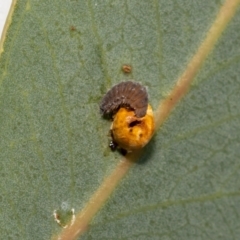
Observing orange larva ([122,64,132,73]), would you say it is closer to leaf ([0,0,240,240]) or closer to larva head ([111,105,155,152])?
leaf ([0,0,240,240])

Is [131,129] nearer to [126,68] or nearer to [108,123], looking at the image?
Answer: [108,123]

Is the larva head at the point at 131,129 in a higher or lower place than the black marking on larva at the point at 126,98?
lower

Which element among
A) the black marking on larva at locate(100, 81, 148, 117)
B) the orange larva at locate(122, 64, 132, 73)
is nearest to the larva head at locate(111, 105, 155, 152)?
the black marking on larva at locate(100, 81, 148, 117)

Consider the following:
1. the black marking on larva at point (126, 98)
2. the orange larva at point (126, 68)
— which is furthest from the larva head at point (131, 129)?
the orange larva at point (126, 68)

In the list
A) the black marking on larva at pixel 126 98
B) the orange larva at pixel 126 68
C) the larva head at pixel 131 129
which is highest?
the orange larva at pixel 126 68

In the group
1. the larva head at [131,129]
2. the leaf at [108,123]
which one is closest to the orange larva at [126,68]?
the leaf at [108,123]

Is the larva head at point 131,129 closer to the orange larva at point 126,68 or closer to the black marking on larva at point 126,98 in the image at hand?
the black marking on larva at point 126,98

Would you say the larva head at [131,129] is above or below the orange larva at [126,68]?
below
